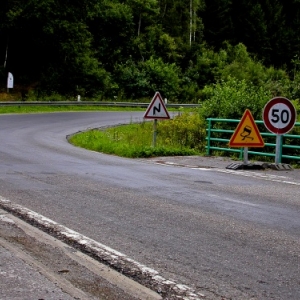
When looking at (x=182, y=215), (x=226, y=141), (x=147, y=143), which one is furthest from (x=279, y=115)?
(x=147, y=143)

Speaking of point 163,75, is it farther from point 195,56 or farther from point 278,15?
point 278,15

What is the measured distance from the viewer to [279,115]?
14477 millimetres

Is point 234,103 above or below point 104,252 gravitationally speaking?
above

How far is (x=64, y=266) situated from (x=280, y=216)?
12.3ft

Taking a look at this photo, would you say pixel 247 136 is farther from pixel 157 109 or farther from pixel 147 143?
pixel 147 143

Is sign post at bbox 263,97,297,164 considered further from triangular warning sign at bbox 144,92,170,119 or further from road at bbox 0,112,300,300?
triangular warning sign at bbox 144,92,170,119

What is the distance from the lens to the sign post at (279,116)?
14.3 meters

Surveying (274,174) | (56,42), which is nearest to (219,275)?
(274,174)

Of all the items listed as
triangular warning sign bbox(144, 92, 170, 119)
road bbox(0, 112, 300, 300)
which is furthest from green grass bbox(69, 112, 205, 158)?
road bbox(0, 112, 300, 300)

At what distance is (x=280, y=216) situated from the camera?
334 inches

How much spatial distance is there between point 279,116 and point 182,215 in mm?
6868

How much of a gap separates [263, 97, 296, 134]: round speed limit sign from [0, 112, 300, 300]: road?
1.66 metres

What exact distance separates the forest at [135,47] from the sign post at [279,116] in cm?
1680

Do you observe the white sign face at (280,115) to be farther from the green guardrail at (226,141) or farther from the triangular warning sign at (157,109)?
the triangular warning sign at (157,109)
